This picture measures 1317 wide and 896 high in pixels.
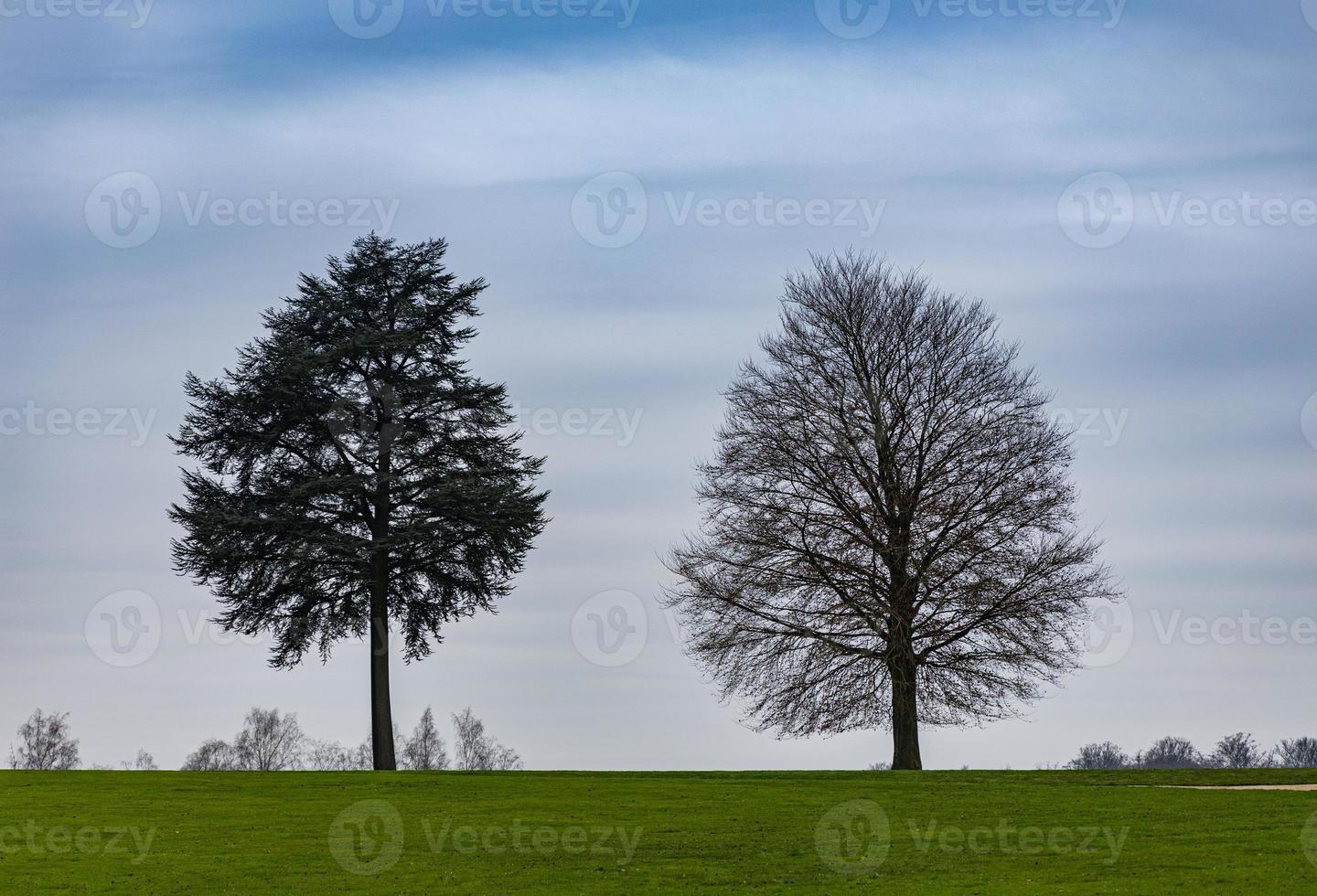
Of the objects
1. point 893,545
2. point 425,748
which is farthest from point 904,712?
point 425,748

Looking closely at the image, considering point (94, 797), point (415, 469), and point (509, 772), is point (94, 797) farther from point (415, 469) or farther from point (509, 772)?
point (415, 469)

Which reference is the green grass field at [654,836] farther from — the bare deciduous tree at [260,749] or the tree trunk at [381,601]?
the bare deciduous tree at [260,749]

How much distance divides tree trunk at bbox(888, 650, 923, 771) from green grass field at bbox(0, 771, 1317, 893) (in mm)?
4668

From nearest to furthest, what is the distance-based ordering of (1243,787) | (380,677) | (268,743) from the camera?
(1243,787) → (380,677) → (268,743)

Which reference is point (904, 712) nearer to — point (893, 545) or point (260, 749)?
point (893, 545)

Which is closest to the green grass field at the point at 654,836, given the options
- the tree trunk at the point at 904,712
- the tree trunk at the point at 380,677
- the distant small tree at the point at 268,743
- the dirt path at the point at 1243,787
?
the dirt path at the point at 1243,787

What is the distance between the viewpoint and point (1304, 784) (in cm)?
2816

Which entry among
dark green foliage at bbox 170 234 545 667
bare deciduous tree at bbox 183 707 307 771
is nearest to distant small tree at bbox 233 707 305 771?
bare deciduous tree at bbox 183 707 307 771

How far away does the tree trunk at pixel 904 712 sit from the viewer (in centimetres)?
3366

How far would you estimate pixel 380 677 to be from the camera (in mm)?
37125

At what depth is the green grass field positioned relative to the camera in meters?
18.1

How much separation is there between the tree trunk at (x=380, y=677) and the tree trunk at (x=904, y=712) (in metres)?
13.5

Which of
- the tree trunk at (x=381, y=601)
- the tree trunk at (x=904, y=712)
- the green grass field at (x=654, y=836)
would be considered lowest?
the green grass field at (x=654, y=836)

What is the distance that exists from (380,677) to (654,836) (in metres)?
17.5
